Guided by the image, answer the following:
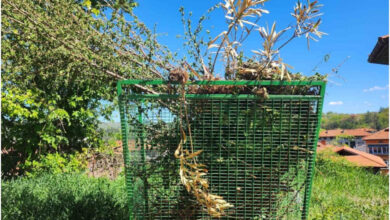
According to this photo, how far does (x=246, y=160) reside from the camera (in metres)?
1.78

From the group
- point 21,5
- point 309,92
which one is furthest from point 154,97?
point 21,5

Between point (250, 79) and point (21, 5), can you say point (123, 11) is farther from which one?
point (250, 79)

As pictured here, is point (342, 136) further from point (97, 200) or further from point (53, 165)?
point (97, 200)

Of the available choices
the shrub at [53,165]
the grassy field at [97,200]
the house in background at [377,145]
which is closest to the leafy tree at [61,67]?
the shrub at [53,165]

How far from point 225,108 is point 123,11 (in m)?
2.02

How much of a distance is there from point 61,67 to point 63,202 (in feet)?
4.94

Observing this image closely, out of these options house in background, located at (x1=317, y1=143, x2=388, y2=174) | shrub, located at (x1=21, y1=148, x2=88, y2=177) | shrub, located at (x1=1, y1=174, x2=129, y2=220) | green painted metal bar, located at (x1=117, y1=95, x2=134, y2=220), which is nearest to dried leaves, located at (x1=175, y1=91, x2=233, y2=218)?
green painted metal bar, located at (x1=117, y1=95, x2=134, y2=220)

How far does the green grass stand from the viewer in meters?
3.05

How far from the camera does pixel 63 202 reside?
2947mm

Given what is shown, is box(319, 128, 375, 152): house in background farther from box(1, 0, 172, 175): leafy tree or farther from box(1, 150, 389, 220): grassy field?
box(1, 0, 172, 175): leafy tree

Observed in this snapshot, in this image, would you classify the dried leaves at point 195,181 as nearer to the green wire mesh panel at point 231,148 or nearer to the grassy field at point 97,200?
the green wire mesh panel at point 231,148

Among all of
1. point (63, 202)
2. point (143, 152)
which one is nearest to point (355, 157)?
point (63, 202)

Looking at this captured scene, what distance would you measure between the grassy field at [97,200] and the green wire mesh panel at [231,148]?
0.95m

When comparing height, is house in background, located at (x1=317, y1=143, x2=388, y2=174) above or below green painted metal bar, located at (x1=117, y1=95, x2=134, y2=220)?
below
